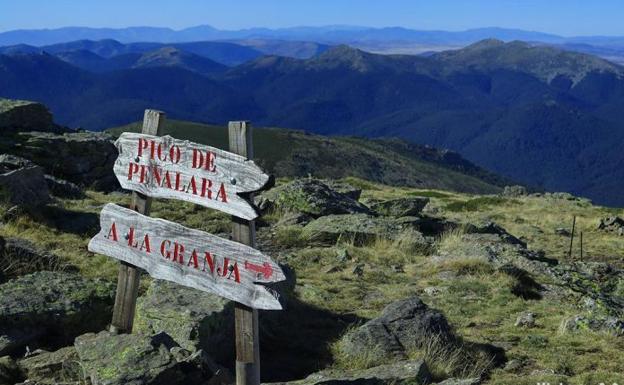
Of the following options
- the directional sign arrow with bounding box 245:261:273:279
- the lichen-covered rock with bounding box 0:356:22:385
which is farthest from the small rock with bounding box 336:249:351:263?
the lichen-covered rock with bounding box 0:356:22:385

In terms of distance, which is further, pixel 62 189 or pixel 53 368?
pixel 62 189

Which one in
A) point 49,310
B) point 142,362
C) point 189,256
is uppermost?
point 189,256

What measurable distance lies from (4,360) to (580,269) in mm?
15196

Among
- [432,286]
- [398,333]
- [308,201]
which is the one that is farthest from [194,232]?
[308,201]

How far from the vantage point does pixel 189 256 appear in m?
7.48

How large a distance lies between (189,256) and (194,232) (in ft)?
0.99

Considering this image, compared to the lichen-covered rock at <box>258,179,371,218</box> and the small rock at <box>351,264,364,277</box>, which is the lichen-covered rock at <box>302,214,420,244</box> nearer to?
the lichen-covered rock at <box>258,179,371,218</box>

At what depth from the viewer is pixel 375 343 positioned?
940 centimetres

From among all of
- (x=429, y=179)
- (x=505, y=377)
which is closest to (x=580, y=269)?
(x=505, y=377)

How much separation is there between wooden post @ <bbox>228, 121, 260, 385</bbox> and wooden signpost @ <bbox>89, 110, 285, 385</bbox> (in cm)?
1

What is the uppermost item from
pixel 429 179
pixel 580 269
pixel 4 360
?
pixel 4 360

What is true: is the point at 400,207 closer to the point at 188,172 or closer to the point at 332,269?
the point at 332,269

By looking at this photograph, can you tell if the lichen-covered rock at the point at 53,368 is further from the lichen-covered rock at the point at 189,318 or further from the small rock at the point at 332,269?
the small rock at the point at 332,269

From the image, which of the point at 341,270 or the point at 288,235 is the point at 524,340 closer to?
the point at 341,270
